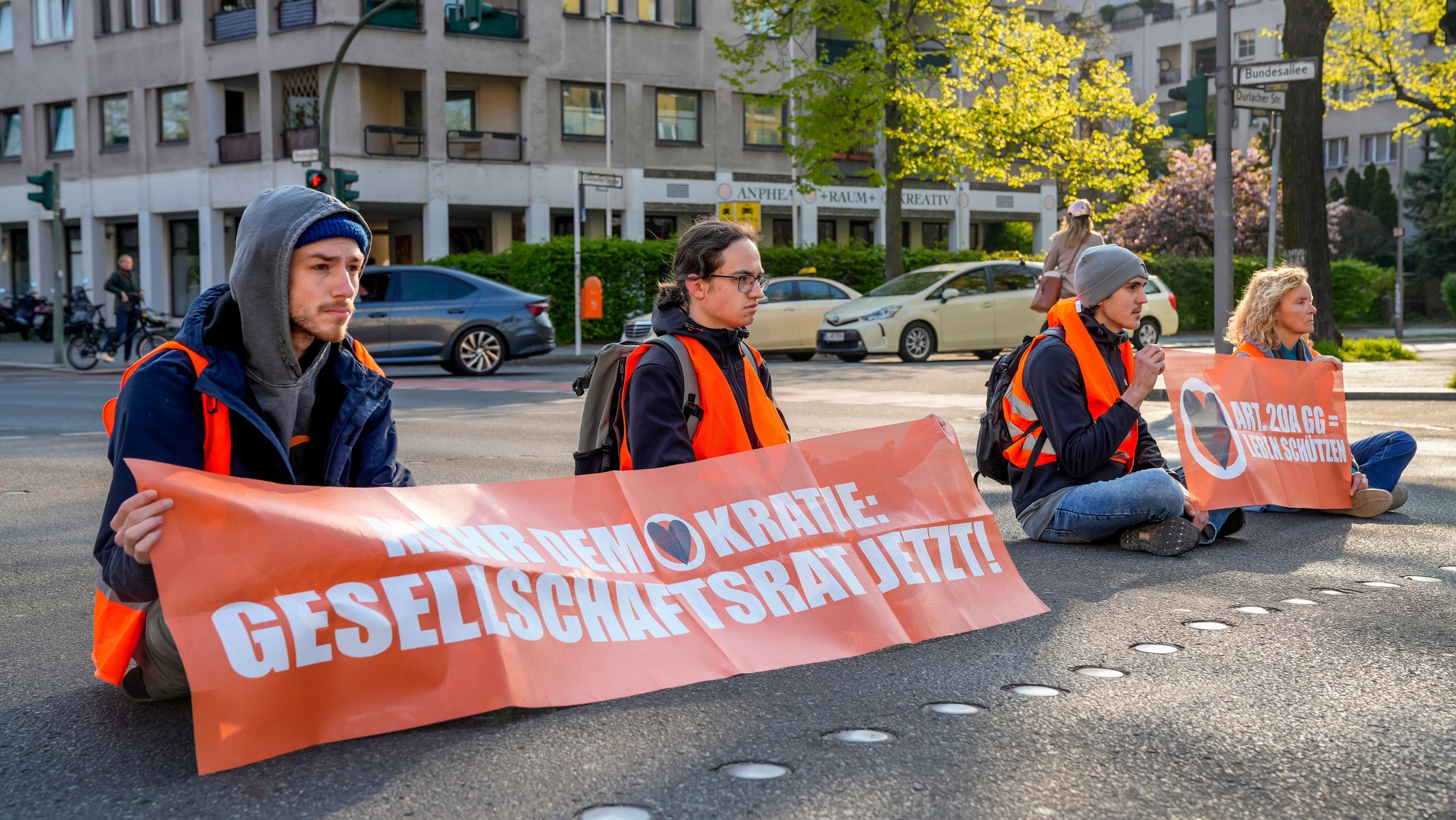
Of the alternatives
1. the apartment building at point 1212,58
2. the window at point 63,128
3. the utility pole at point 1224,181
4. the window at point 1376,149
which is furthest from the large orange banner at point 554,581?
the window at point 1376,149

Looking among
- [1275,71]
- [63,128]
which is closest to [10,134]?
[63,128]

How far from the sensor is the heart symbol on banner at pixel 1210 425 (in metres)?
7.13

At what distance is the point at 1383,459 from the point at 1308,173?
14228 millimetres

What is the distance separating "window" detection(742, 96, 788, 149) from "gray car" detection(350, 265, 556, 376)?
78.2 ft

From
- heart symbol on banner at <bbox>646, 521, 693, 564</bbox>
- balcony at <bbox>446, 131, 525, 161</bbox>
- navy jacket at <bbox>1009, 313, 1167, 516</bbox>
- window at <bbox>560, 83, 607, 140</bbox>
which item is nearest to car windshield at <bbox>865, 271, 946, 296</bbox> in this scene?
navy jacket at <bbox>1009, 313, 1167, 516</bbox>

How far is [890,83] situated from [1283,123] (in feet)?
35.5

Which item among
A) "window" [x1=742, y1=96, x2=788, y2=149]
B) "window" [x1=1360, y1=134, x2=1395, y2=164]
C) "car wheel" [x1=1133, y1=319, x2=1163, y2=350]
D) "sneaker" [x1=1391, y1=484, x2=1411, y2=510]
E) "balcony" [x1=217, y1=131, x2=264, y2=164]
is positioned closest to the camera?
"sneaker" [x1=1391, y1=484, x2=1411, y2=510]

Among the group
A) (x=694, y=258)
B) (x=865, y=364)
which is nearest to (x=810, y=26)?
(x=865, y=364)

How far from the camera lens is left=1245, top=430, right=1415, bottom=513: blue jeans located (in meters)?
7.79

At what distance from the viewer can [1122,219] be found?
5197 cm

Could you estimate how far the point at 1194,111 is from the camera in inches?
611

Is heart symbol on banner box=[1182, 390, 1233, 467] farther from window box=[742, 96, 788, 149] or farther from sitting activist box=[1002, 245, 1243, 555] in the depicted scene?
window box=[742, 96, 788, 149]

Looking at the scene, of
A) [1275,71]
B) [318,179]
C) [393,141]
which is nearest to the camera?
[1275,71]

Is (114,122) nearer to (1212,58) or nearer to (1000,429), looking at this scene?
(1000,429)
